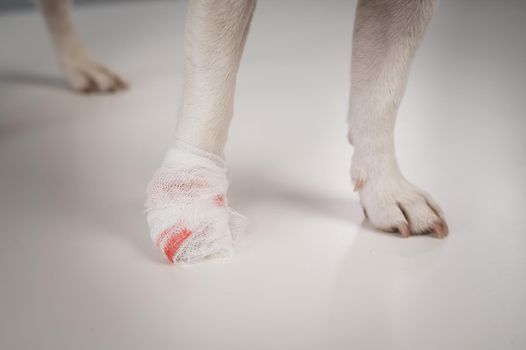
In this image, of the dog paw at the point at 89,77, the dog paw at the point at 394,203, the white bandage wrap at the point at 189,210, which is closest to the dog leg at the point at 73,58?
the dog paw at the point at 89,77

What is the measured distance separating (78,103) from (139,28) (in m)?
1.10

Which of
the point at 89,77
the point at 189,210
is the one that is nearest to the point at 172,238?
the point at 189,210

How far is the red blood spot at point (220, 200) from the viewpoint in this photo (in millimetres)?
1278

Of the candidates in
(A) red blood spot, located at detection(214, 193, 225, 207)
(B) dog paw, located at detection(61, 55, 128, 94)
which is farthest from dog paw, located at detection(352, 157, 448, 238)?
(B) dog paw, located at detection(61, 55, 128, 94)

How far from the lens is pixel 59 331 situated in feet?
3.39

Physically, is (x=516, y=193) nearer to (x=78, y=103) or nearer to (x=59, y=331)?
(x=59, y=331)

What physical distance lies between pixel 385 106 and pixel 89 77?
49.7 inches

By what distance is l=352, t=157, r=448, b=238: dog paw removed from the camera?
1.27m

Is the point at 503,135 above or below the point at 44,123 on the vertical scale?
above

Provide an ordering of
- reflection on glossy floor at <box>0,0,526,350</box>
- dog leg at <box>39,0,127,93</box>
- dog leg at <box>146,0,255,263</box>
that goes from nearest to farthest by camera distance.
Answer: reflection on glossy floor at <box>0,0,526,350</box> < dog leg at <box>146,0,255,263</box> < dog leg at <box>39,0,127,93</box>

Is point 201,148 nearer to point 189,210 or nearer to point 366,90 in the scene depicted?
point 189,210

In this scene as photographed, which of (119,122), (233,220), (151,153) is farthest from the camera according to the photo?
(119,122)

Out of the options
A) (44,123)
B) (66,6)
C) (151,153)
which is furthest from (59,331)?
(66,6)

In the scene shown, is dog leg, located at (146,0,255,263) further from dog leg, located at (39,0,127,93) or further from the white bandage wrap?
dog leg, located at (39,0,127,93)
